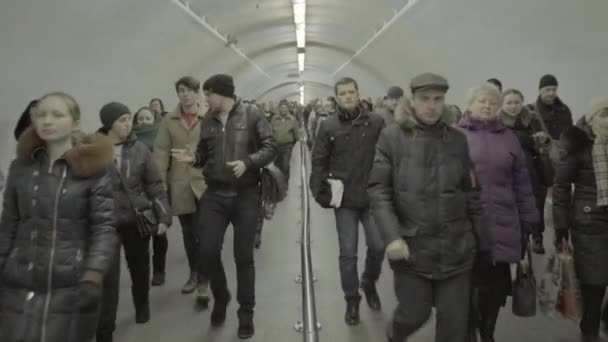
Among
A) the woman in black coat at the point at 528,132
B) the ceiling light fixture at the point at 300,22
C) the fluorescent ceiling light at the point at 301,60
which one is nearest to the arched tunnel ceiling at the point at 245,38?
the ceiling light fixture at the point at 300,22

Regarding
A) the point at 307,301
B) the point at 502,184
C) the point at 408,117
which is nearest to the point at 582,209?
the point at 502,184

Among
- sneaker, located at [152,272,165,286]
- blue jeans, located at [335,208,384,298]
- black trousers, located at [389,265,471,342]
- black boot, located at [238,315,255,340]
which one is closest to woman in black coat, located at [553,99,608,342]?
black trousers, located at [389,265,471,342]

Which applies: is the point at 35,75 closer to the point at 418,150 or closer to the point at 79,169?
the point at 79,169

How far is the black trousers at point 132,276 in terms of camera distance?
12.6 ft

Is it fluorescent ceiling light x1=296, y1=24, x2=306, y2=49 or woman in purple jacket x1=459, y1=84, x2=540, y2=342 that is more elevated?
fluorescent ceiling light x1=296, y1=24, x2=306, y2=49

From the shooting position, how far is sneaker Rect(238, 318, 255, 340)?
14.0ft

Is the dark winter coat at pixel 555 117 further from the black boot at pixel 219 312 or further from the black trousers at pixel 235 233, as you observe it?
the black boot at pixel 219 312

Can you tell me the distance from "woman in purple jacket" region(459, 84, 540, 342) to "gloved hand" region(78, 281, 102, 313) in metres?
2.38

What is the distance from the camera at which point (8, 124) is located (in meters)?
5.80

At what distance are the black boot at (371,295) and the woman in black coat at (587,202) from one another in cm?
157

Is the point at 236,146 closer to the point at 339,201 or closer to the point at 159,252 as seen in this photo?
the point at 339,201

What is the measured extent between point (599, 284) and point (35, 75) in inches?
229

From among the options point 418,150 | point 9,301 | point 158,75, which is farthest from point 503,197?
point 158,75

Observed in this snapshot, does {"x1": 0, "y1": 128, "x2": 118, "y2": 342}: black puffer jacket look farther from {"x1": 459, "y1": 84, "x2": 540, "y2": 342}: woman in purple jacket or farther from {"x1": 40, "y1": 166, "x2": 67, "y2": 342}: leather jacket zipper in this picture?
{"x1": 459, "y1": 84, "x2": 540, "y2": 342}: woman in purple jacket
